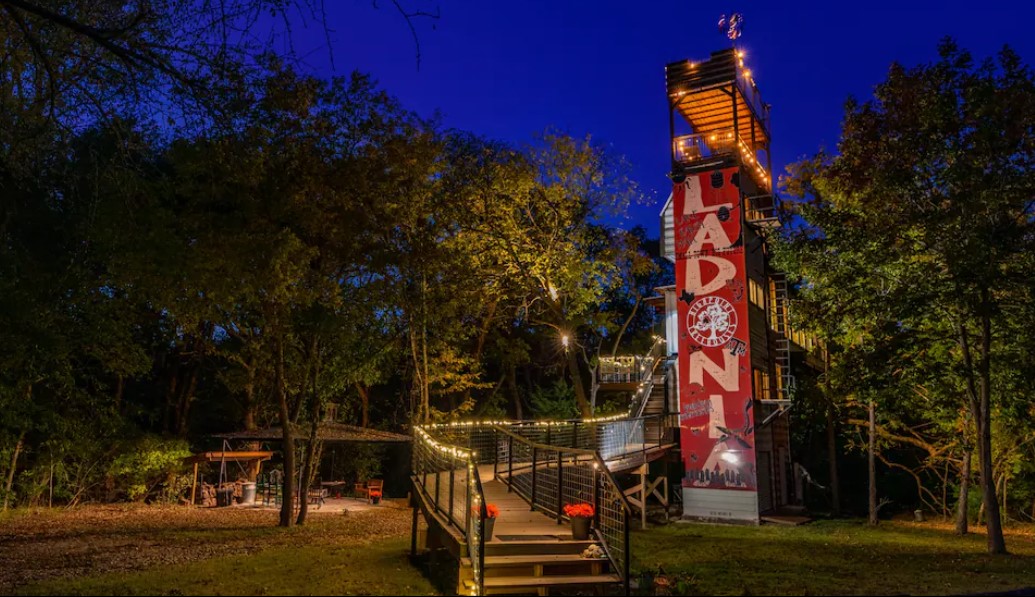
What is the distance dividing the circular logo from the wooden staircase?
13.7 metres

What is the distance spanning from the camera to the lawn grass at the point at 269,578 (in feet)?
27.5

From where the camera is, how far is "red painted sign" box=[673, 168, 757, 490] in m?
20.7

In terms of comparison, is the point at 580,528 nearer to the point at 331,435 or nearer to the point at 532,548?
the point at 532,548

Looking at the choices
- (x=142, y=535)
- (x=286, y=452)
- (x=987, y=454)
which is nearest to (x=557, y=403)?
(x=286, y=452)

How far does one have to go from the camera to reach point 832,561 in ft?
38.3

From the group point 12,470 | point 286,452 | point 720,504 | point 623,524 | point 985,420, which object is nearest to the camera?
point 623,524

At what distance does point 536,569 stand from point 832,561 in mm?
5974

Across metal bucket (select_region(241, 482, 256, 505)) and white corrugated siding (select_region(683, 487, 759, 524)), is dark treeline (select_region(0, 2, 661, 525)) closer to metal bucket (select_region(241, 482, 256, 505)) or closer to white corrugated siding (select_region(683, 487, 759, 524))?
metal bucket (select_region(241, 482, 256, 505))

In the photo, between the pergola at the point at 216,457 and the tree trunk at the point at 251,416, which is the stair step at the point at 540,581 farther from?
the pergola at the point at 216,457

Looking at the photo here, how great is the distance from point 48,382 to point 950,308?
23.7 m

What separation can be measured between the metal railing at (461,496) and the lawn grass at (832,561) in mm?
2498

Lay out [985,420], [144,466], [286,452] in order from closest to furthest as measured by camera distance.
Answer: [985,420], [286,452], [144,466]

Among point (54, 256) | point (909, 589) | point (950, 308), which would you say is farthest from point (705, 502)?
point (54, 256)

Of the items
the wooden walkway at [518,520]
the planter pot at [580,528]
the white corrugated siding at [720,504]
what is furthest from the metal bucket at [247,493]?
the planter pot at [580,528]
